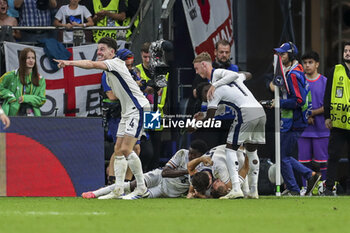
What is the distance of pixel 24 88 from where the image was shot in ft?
42.9

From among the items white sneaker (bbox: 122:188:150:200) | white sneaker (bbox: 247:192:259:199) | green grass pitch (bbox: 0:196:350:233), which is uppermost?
green grass pitch (bbox: 0:196:350:233)

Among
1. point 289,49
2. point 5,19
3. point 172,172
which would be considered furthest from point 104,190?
point 5,19

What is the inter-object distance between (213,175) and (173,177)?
1.72 ft

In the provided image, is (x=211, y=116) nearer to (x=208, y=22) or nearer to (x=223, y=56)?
(x=223, y=56)

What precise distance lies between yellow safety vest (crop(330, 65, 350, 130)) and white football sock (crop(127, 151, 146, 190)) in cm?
264

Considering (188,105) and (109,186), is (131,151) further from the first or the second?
(188,105)

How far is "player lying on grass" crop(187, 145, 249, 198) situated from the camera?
1213 cm

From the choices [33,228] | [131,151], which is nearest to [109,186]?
[131,151]

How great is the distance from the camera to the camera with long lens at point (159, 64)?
42.6 feet

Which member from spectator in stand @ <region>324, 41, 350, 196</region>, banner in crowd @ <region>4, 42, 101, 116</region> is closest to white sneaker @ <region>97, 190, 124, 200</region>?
banner in crowd @ <region>4, 42, 101, 116</region>

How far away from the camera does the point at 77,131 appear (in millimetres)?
12570

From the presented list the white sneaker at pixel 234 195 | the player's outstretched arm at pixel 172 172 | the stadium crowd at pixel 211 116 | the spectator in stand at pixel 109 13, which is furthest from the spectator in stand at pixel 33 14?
the white sneaker at pixel 234 195

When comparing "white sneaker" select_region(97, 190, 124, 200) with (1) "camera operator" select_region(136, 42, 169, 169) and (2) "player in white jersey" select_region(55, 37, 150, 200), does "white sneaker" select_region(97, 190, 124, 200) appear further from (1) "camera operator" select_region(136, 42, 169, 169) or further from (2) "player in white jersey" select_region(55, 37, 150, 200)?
(1) "camera operator" select_region(136, 42, 169, 169)

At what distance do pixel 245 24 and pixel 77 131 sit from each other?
2.89 meters
